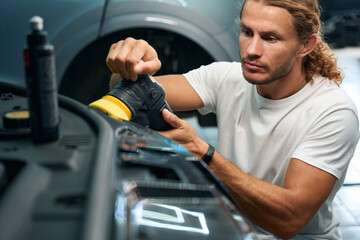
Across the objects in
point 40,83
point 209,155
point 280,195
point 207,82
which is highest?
point 40,83

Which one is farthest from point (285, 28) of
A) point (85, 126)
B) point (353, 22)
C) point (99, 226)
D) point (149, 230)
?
point (353, 22)

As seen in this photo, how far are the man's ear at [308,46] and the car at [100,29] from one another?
0.82m

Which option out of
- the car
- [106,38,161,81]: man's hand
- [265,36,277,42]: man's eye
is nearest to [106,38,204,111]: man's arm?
[106,38,161,81]: man's hand

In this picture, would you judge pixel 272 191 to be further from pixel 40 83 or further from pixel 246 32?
pixel 40 83

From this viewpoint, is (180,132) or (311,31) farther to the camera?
(311,31)

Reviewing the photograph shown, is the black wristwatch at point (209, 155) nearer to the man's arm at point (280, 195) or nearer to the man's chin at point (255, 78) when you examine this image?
the man's arm at point (280, 195)

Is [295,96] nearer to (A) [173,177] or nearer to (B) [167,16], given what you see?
(A) [173,177]

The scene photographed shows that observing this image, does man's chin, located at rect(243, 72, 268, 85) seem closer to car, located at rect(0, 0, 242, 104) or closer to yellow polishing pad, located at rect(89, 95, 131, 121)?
yellow polishing pad, located at rect(89, 95, 131, 121)

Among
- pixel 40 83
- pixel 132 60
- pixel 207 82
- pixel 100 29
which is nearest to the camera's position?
pixel 40 83

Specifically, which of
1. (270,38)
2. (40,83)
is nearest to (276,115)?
(270,38)

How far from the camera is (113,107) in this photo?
1055 millimetres

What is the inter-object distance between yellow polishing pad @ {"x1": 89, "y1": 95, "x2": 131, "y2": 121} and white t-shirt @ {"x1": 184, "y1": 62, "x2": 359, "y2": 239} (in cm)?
54

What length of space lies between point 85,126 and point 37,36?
7.9 inches

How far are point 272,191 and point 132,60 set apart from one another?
0.52m
